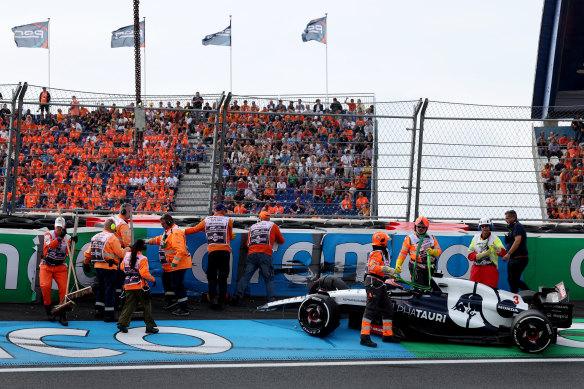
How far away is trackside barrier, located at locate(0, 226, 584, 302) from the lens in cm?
1422

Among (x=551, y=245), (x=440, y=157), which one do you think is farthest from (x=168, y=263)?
(x=551, y=245)

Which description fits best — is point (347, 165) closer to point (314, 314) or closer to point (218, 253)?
point (218, 253)

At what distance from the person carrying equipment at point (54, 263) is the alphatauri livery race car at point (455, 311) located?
4.04 meters

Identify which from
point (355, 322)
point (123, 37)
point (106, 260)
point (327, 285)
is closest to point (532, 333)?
point (355, 322)

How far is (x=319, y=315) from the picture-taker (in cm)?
1123

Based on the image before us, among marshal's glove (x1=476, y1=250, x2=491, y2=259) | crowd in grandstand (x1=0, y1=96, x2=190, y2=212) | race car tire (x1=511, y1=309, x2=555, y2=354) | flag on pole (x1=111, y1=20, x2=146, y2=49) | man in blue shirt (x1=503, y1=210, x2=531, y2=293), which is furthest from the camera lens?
flag on pole (x1=111, y1=20, x2=146, y2=49)

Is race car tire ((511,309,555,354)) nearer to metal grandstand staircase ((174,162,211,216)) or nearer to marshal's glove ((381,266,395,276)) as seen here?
marshal's glove ((381,266,395,276))

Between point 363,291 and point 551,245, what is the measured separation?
17.2ft

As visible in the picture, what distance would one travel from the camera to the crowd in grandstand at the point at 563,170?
14797 millimetres

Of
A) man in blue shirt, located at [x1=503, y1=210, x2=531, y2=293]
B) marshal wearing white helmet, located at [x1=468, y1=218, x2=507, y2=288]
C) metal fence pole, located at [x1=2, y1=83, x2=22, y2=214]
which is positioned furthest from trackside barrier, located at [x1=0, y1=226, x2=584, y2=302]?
metal fence pole, located at [x1=2, y1=83, x2=22, y2=214]

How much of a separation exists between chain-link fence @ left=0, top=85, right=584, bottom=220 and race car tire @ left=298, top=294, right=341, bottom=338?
364cm

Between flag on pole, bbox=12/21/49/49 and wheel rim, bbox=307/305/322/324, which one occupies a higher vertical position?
flag on pole, bbox=12/21/49/49

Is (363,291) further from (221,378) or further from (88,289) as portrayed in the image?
(88,289)

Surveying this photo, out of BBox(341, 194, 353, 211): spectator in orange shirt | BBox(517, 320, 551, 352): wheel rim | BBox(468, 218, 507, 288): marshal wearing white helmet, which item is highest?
BBox(341, 194, 353, 211): spectator in orange shirt
